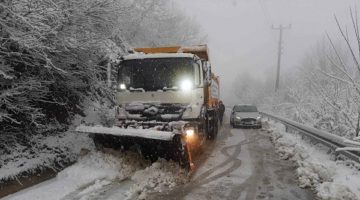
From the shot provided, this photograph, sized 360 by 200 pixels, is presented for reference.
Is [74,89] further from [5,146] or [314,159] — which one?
[314,159]

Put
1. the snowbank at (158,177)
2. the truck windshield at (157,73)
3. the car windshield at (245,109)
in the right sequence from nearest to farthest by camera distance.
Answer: the snowbank at (158,177) → the truck windshield at (157,73) → the car windshield at (245,109)

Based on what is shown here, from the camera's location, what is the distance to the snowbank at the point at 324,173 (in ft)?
23.1

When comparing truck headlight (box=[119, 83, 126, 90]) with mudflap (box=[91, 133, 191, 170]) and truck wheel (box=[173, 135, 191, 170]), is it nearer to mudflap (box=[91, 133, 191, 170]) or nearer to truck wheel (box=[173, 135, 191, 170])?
mudflap (box=[91, 133, 191, 170])

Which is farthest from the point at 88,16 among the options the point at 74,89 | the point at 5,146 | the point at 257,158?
the point at 257,158

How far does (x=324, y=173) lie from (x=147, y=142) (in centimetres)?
392

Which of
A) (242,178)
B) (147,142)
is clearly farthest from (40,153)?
(242,178)

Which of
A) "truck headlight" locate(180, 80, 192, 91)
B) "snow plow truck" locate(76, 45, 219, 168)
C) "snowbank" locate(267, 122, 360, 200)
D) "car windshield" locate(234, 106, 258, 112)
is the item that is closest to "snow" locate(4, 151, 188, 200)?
"snow plow truck" locate(76, 45, 219, 168)

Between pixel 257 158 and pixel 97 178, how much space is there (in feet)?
16.6

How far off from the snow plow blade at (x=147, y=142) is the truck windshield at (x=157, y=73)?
70.7 inches

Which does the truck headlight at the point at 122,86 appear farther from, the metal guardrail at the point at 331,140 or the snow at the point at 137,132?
the metal guardrail at the point at 331,140

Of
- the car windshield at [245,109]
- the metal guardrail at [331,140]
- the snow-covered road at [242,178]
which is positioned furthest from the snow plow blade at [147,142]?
the car windshield at [245,109]

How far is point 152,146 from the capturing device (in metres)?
9.37

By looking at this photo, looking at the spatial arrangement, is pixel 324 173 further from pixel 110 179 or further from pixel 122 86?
pixel 122 86

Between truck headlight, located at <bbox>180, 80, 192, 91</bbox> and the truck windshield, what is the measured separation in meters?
0.07
